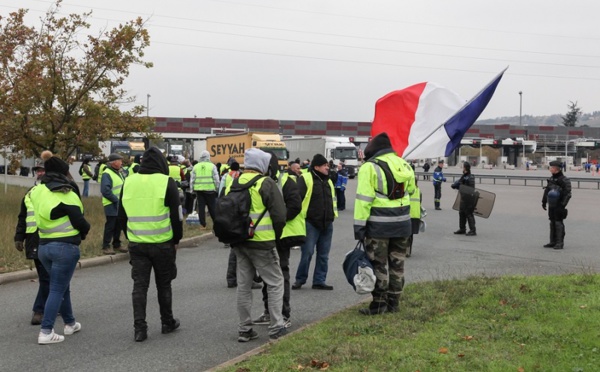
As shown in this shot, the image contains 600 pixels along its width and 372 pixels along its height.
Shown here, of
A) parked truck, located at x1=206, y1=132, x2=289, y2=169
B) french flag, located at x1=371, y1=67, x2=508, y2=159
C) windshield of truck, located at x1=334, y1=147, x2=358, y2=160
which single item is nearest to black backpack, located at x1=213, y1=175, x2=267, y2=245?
french flag, located at x1=371, y1=67, x2=508, y2=159

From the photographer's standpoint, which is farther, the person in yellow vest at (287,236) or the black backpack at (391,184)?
the person in yellow vest at (287,236)

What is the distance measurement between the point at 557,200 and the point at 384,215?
318 inches

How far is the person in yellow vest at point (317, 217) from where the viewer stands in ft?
29.9

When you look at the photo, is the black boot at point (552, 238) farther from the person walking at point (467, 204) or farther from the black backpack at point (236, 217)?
the black backpack at point (236, 217)

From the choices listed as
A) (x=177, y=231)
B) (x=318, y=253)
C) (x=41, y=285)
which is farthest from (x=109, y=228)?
(x=177, y=231)

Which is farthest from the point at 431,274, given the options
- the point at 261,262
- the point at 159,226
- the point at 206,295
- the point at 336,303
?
the point at 159,226

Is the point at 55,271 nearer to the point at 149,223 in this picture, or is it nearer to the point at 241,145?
the point at 149,223

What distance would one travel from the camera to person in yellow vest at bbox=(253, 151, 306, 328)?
718 centimetres

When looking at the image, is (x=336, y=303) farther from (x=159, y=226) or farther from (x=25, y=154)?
(x=25, y=154)

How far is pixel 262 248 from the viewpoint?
6.54 metres

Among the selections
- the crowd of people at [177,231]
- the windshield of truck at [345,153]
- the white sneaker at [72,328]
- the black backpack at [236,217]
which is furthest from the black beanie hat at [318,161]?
the windshield of truck at [345,153]

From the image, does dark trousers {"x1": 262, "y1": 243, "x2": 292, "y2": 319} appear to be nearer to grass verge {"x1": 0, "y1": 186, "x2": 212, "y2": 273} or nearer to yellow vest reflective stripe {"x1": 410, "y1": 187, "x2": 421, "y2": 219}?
yellow vest reflective stripe {"x1": 410, "y1": 187, "x2": 421, "y2": 219}

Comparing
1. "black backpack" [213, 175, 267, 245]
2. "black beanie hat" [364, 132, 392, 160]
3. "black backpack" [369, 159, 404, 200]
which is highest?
"black beanie hat" [364, 132, 392, 160]

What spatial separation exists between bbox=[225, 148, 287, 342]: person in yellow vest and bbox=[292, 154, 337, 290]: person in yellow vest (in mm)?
2435
